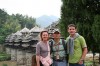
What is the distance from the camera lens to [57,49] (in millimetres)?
5398

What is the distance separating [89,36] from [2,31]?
48.9 m

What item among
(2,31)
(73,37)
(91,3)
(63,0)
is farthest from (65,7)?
(2,31)

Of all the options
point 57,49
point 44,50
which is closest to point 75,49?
point 57,49

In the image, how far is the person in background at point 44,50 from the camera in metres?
5.28

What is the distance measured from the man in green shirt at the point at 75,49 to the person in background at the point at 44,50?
370 mm

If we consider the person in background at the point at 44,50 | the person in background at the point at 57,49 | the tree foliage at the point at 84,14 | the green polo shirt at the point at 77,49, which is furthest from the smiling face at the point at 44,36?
the tree foliage at the point at 84,14

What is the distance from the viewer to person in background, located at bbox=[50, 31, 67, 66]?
5395 mm

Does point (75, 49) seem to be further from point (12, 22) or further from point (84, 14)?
point (12, 22)

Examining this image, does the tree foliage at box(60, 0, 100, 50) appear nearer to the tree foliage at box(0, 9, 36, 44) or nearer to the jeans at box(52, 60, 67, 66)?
the jeans at box(52, 60, 67, 66)

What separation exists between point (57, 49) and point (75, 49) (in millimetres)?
331

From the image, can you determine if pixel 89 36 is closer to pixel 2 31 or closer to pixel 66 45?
pixel 66 45

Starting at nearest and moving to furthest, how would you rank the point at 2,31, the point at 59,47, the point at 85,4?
1. the point at 59,47
2. the point at 85,4
3. the point at 2,31

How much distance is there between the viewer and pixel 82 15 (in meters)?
17.6

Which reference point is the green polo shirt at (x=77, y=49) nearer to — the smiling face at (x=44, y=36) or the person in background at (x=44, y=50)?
the person in background at (x=44, y=50)
